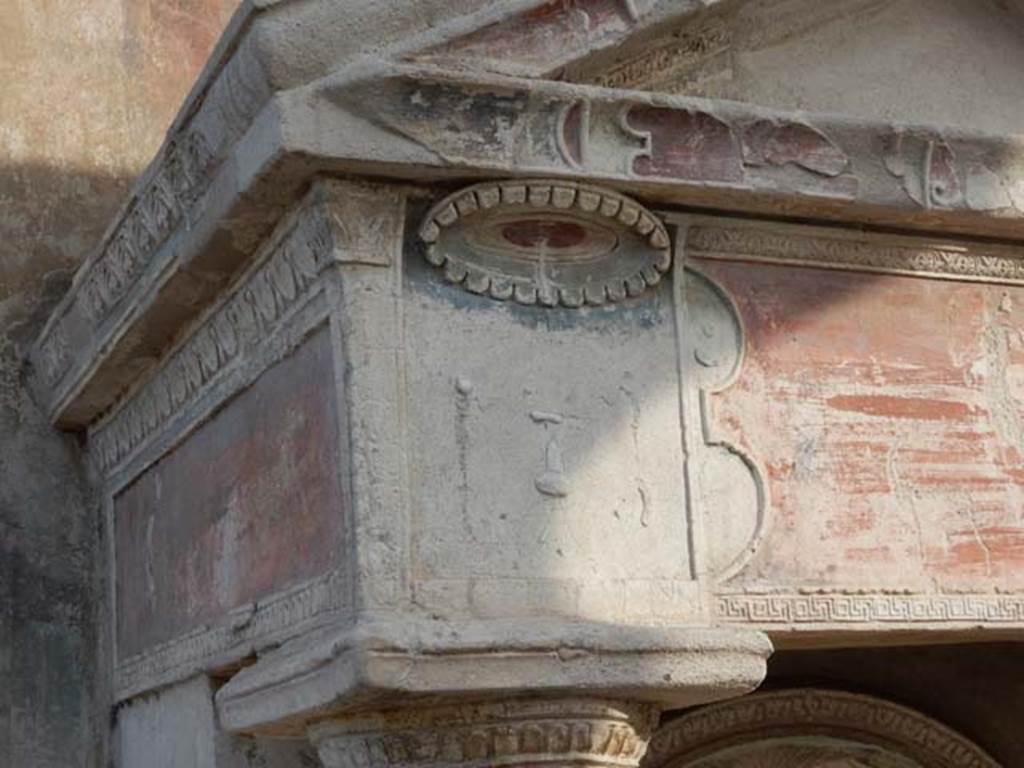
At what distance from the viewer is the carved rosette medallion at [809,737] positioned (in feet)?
17.2

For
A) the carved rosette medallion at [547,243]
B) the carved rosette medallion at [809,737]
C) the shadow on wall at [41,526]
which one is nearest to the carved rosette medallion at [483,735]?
the carved rosette medallion at [547,243]

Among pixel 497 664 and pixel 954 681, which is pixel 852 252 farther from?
pixel 954 681

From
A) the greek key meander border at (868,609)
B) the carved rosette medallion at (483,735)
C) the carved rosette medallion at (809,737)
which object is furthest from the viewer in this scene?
the carved rosette medallion at (809,737)

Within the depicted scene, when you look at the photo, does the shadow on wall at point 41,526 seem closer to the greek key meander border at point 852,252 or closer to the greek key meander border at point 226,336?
the greek key meander border at point 226,336

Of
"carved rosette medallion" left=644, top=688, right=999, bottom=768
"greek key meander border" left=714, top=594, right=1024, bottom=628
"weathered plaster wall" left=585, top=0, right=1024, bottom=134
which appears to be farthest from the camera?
"carved rosette medallion" left=644, top=688, right=999, bottom=768

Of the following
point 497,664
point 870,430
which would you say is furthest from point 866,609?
point 497,664

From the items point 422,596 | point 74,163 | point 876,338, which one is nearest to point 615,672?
point 422,596

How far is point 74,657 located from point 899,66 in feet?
9.26

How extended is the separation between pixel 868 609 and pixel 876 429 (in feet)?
1.30

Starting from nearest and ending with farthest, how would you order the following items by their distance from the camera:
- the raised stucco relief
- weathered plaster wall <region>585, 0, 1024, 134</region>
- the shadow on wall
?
the raised stucco relief < weathered plaster wall <region>585, 0, 1024, 134</region> < the shadow on wall

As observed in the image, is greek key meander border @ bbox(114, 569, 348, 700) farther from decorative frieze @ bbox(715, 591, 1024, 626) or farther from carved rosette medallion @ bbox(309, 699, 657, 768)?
decorative frieze @ bbox(715, 591, 1024, 626)

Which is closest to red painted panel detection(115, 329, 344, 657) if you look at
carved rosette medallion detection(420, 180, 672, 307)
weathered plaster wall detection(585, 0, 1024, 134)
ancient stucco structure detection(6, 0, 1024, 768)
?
ancient stucco structure detection(6, 0, 1024, 768)

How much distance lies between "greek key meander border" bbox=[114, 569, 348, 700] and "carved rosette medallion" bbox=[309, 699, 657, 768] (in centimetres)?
25

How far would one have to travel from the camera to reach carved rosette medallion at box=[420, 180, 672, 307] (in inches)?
142
